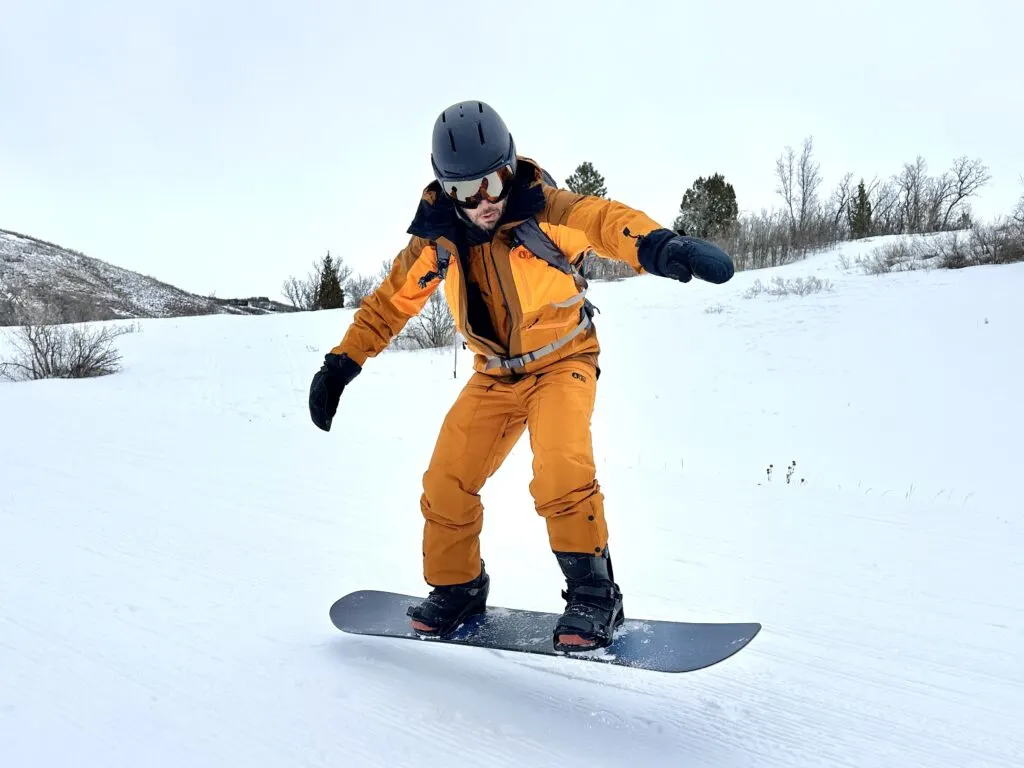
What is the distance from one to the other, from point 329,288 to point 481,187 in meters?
34.1

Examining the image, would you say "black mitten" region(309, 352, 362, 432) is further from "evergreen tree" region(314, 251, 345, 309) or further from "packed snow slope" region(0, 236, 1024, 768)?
"evergreen tree" region(314, 251, 345, 309)

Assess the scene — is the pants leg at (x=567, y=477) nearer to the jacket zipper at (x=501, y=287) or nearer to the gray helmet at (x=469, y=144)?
the jacket zipper at (x=501, y=287)

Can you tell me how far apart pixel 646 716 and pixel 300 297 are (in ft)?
135

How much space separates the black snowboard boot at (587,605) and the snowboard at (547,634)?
0.05 meters

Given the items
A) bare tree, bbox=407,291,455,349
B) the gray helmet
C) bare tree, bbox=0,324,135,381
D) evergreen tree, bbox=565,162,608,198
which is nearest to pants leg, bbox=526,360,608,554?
the gray helmet

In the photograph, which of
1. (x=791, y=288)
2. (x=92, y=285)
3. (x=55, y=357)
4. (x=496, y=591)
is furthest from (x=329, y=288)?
(x=496, y=591)

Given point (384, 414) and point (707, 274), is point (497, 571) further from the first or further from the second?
point (384, 414)

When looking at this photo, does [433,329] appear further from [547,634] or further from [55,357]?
[547,634]

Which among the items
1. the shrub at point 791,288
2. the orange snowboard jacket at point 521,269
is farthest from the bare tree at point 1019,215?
the orange snowboard jacket at point 521,269

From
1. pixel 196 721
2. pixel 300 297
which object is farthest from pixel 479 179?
pixel 300 297

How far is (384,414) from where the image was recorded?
9469 mm

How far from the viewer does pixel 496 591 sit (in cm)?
316

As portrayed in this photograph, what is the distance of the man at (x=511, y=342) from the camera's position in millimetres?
2180

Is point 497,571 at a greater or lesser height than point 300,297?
lesser
